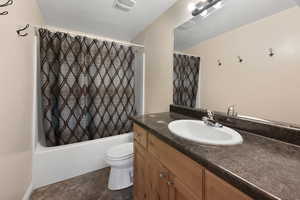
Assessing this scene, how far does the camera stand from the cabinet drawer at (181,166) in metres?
0.59

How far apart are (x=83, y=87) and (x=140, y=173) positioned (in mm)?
1285

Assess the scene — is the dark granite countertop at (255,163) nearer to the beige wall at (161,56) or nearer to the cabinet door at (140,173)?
the cabinet door at (140,173)

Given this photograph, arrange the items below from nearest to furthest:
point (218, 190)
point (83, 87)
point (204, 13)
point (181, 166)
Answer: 1. point (218, 190)
2. point (181, 166)
3. point (204, 13)
4. point (83, 87)

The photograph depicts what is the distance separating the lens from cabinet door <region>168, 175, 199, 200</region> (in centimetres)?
64

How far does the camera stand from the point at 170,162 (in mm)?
A: 780

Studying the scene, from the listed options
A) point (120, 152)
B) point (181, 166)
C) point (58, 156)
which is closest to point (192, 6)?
point (181, 166)

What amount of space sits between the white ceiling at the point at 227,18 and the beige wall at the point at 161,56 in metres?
0.15

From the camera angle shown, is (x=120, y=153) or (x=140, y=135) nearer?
(x=140, y=135)

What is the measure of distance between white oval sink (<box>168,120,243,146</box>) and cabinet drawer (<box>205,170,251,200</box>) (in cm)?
19

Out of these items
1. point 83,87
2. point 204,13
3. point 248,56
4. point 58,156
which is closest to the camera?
point 248,56

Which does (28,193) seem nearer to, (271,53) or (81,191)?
(81,191)

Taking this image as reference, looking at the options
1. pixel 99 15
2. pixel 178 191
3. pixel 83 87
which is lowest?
pixel 178 191

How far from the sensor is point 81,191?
4.82 ft

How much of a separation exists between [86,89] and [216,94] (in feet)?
5.18
